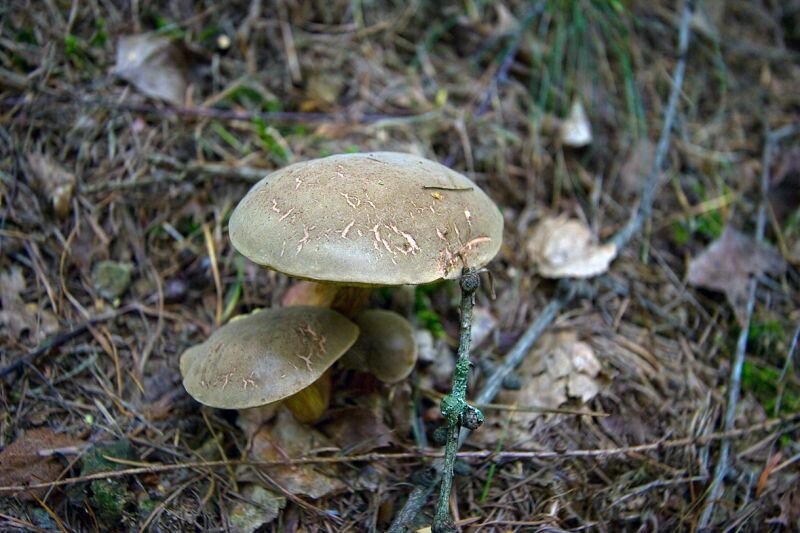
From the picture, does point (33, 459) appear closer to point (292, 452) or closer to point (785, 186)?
point (292, 452)

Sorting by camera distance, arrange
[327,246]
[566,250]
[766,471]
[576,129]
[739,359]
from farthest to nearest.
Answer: [576,129] → [566,250] → [739,359] → [766,471] → [327,246]

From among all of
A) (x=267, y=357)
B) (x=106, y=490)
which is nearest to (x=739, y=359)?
(x=267, y=357)

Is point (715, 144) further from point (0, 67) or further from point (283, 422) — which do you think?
point (0, 67)

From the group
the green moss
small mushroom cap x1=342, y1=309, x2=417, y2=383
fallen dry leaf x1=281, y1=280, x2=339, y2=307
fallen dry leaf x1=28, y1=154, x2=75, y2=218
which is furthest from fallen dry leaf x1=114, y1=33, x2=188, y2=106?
the green moss

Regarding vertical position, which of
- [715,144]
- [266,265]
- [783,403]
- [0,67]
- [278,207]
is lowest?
[783,403]

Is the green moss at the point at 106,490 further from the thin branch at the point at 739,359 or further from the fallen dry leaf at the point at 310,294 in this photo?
the thin branch at the point at 739,359

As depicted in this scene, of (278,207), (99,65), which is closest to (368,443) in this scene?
(278,207)

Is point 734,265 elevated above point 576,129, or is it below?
below
